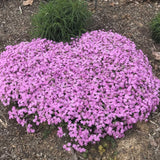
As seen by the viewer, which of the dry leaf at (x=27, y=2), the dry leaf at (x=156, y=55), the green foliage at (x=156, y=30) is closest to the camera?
the dry leaf at (x=156, y=55)

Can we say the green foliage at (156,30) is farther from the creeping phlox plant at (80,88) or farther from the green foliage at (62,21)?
the green foliage at (62,21)

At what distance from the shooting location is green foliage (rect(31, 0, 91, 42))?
16.1 ft

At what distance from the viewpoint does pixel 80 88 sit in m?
3.92

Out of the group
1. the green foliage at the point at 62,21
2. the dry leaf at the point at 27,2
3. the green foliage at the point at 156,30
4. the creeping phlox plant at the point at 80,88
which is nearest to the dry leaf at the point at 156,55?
the green foliage at the point at 156,30

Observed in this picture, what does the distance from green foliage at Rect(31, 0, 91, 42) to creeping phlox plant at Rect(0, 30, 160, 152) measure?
1.76ft

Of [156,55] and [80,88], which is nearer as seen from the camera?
[80,88]

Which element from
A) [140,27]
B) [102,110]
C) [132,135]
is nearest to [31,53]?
[102,110]

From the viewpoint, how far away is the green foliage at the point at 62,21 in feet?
16.1

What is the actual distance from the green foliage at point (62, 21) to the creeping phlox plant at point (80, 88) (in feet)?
1.76

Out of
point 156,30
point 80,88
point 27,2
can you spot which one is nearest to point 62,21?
point 80,88

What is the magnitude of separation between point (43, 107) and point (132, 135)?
5.79 ft

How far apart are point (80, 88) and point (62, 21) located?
1921 mm

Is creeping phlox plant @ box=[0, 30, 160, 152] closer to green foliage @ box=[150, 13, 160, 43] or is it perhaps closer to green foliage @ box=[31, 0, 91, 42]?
green foliage @ box=[31, 0, 91, 42]

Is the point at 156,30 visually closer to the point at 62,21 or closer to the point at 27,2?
the point at 62,21
